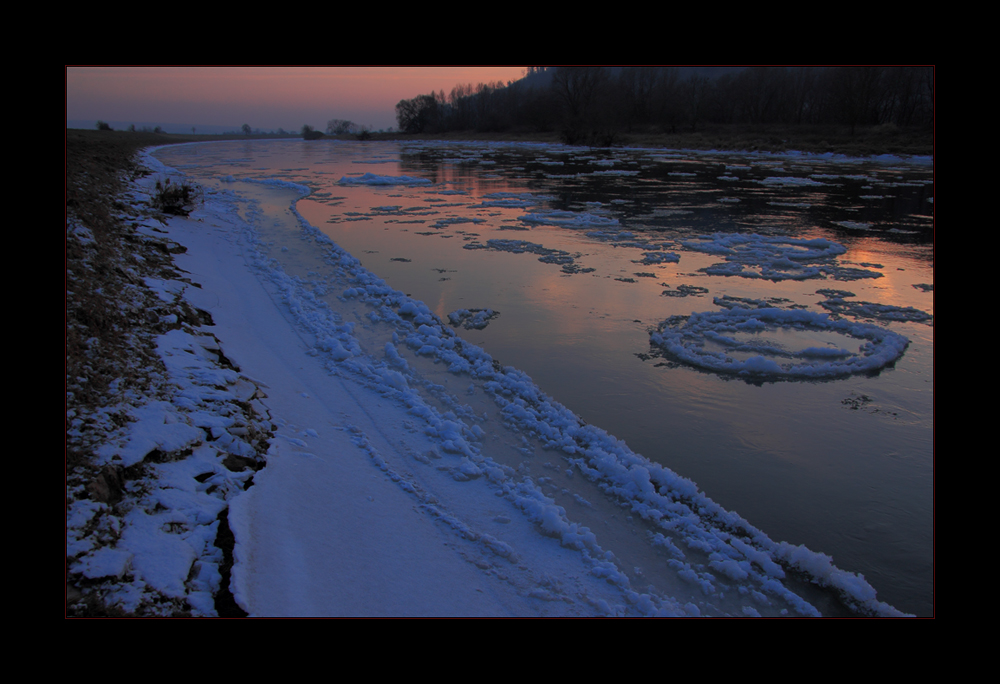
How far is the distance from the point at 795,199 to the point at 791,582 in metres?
16.2

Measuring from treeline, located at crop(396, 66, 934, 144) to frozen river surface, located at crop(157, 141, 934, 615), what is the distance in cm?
3536

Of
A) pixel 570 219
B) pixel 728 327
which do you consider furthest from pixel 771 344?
pixel 570 219

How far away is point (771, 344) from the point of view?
5.61 m

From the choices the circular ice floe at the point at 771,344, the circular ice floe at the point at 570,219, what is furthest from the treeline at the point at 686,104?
the circular ice floe at the point at 771,344

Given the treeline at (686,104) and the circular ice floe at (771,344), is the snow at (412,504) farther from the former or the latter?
the treeline at (686,104)

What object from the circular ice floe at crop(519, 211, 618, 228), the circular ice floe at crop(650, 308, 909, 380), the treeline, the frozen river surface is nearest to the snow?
the circular ice floe at crop(650, 308, 909, 380)

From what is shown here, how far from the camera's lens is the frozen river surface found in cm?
344

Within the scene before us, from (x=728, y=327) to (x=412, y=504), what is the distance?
4.21 meters

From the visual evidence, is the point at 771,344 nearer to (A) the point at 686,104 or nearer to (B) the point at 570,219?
(B) the point at 570,219

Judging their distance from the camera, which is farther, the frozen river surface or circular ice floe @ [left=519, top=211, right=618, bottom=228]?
circular ice floe @ [left=519, top=211, right=618, bottom=228]

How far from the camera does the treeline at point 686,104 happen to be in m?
47.5

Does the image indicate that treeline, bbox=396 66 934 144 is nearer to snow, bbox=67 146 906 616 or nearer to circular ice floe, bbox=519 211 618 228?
circular ice floe, bbox=519 211 618 228

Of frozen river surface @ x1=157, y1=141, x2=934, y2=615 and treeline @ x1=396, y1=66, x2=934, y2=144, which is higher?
treeline @ x1=396, y1=66, x2=934, y2=144
